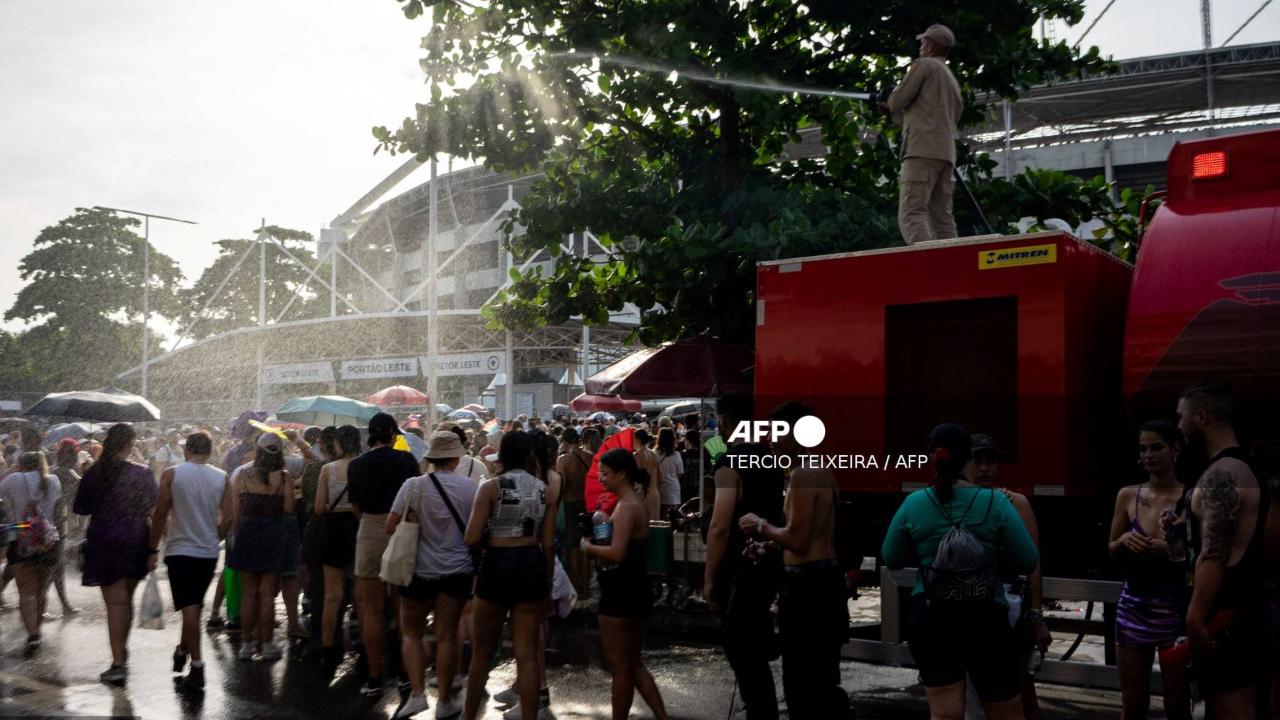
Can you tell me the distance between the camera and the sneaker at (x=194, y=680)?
7.60 metres

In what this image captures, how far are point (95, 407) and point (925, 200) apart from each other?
16.8 metres

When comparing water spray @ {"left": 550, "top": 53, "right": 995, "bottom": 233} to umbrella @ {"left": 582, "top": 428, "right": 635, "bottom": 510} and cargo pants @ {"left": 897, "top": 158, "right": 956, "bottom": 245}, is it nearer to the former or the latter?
cargo pants @ {"left": 897, "top": 158, "right": 956, "bottom": 245}

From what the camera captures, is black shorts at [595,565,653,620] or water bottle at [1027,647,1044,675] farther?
black shorts at [595,565,653,620]

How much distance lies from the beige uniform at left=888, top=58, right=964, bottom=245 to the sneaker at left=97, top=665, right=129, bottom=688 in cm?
632

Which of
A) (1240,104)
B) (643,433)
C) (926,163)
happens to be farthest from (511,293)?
(1240,104)

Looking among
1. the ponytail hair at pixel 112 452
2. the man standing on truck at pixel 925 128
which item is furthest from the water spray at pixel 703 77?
the ponytail hair at pixel 112 452

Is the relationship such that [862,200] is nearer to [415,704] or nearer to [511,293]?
[511,293]

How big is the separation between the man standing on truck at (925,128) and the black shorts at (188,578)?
565 centimetres

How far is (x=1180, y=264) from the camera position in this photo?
5855 millimetres

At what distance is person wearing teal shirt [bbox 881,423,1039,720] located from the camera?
446 cm

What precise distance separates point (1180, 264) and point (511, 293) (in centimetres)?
885

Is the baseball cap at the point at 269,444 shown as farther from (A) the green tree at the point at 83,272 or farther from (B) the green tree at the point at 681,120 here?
(A) the green tree at the point at 83,272

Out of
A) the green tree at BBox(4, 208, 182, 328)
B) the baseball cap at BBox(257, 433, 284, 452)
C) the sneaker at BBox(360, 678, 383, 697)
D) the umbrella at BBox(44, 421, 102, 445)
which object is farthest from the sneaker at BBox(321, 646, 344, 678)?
the green tree at BBox(4, 208, 182, 328)

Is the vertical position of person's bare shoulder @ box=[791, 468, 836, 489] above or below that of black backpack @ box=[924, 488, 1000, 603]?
above
